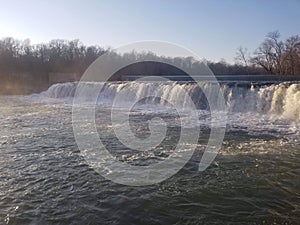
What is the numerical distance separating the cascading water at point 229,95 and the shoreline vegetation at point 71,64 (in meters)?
19.3

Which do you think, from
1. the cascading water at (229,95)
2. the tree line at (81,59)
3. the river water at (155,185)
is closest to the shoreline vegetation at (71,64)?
the tree line at (81,59)

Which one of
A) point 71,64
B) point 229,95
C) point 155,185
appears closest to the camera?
point 155,185

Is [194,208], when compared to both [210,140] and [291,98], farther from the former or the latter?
[291,98]

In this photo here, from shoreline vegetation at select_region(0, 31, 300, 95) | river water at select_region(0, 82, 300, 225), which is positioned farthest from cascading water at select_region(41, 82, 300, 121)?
shoreline vegetation at select_region(0, 31, 300, 95)

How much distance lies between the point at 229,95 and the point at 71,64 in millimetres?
45156

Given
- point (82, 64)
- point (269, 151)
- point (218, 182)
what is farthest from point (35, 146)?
point (82, 64)

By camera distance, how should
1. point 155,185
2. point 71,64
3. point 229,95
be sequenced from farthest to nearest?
point 71,64
point 229,95
point 155,185

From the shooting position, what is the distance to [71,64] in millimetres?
58875

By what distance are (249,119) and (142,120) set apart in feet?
15.5

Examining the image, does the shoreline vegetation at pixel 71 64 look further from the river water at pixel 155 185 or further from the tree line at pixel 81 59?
the river water at pixel 155 185

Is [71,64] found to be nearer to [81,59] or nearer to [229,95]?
[81,59]

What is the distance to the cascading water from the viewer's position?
51.2ft

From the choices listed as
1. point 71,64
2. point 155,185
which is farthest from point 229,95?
point 71,64

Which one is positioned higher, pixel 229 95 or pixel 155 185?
pixel 229 95
